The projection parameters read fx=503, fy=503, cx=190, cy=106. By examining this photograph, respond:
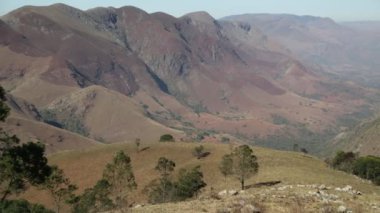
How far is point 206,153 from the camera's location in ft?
476

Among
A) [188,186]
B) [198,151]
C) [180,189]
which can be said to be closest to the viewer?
[188,186]

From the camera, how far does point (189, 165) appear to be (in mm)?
135500

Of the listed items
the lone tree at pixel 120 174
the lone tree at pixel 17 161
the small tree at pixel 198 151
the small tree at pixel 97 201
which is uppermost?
the lone tree at pixel 17 161

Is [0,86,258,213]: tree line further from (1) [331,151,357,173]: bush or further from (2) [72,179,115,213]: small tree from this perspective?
(1) [331,151,357,173]: bush

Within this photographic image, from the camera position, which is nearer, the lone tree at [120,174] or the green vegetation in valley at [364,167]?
the lone tree at [120,174]

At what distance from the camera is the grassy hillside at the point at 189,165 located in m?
91.7

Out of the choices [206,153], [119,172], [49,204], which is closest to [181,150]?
[206,153]

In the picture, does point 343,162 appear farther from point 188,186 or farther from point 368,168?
point 188,186

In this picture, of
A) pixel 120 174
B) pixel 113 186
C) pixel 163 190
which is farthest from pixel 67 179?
pixel 163 190

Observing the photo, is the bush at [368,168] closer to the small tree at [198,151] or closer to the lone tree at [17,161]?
the small tree at [198,151]

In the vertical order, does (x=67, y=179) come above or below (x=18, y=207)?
above

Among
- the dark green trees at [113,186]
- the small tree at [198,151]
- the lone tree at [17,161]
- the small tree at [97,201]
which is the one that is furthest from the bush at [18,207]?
the small tree at [198,151]

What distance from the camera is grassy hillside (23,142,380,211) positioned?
91688 millimetres

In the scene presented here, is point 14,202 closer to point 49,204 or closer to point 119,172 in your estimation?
point 119,172
